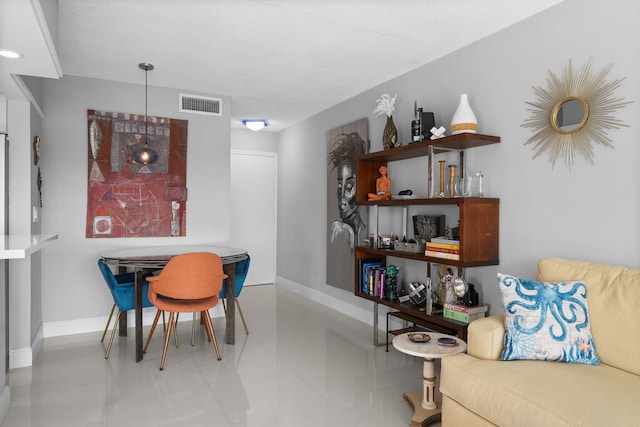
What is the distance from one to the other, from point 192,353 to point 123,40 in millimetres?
2544

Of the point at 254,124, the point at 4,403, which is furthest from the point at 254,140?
the point at 4,403

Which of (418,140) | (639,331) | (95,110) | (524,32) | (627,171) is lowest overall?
(639,331)

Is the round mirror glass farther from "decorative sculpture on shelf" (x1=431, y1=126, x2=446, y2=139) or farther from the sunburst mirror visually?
"decorative sculpture on shelf" (x1=431, y1=126, x2=446, y2=139)

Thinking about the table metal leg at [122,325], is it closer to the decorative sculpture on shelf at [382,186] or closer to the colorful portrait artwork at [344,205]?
the colorful portrait artwork at [344,205]

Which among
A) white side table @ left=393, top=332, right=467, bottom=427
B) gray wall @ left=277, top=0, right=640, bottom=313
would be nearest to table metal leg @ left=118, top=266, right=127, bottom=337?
white side table @ left=393, top=332, right=467, bottom=427

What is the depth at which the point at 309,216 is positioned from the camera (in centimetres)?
561

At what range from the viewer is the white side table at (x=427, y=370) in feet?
7.48

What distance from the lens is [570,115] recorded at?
2.53 m

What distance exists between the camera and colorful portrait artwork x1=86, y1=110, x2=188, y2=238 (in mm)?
4059

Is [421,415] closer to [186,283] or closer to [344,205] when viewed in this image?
[186,283]

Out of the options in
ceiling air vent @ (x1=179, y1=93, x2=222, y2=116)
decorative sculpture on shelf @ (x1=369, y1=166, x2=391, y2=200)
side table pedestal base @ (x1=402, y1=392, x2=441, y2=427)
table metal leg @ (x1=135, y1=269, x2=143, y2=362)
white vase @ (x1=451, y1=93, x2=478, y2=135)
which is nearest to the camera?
side table pedestal base @ (x1=402, y1=392, x2=441, y2=427)

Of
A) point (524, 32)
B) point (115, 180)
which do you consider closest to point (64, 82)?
point (115, 180)

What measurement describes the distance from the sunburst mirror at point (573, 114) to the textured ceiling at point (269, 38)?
52 cm

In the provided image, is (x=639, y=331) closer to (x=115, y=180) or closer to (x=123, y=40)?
(x=123, y=40)
